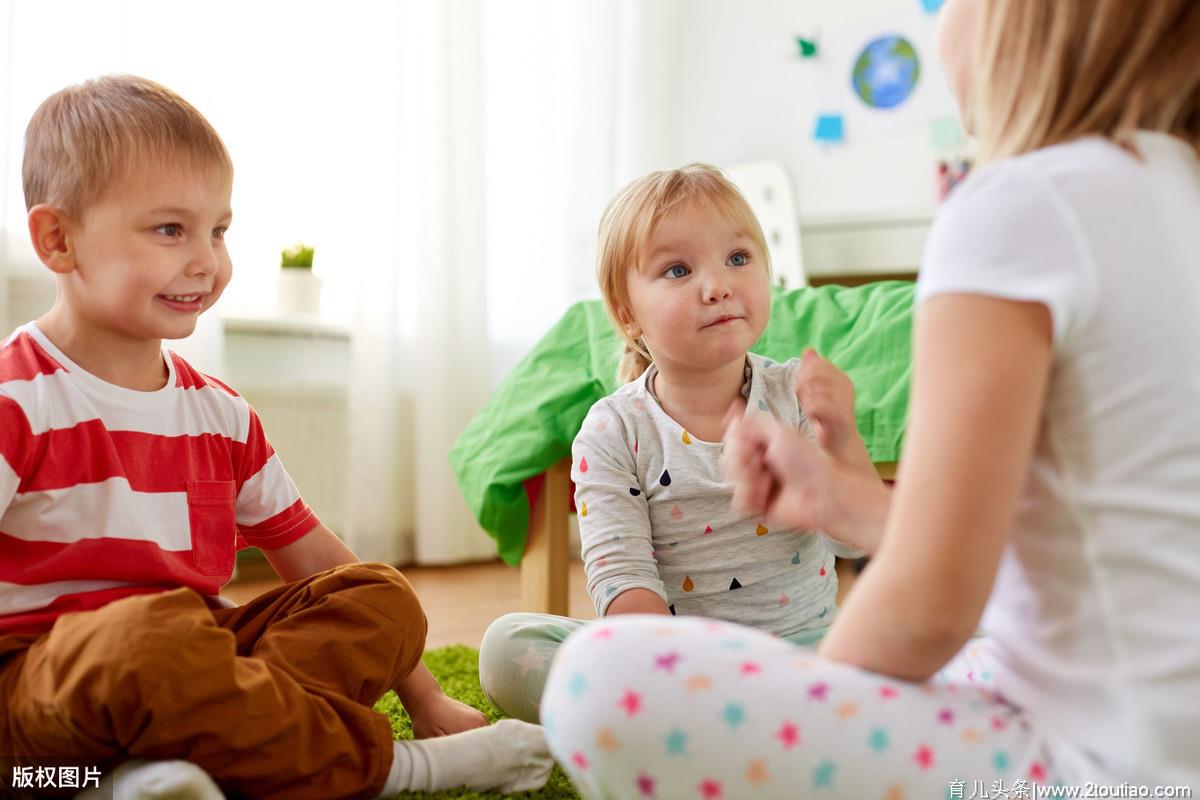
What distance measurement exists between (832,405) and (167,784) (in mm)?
541

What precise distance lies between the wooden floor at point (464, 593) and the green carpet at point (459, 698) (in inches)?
6.4

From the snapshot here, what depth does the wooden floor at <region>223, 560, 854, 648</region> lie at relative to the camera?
1.87 meters

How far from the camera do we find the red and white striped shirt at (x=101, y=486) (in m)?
0.92

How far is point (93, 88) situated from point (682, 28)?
2.74 metres

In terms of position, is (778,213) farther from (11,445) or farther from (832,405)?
(11,445)

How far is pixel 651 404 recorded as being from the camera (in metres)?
1.21

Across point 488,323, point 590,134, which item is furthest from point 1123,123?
point 590,134

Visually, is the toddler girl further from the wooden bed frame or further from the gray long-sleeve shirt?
the wooden bed frame

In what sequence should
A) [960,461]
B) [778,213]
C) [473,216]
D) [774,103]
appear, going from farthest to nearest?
[774,103], [778,213], [473,216], [960,461]

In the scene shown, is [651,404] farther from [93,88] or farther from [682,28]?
[682,28]

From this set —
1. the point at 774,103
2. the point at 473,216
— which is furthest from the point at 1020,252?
the point at 774,103

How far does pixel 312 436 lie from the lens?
2561 mm

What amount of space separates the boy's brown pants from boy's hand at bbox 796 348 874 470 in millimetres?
419

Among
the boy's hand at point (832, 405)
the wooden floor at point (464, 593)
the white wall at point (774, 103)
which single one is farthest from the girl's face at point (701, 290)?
the white wall at point (774, 103)
